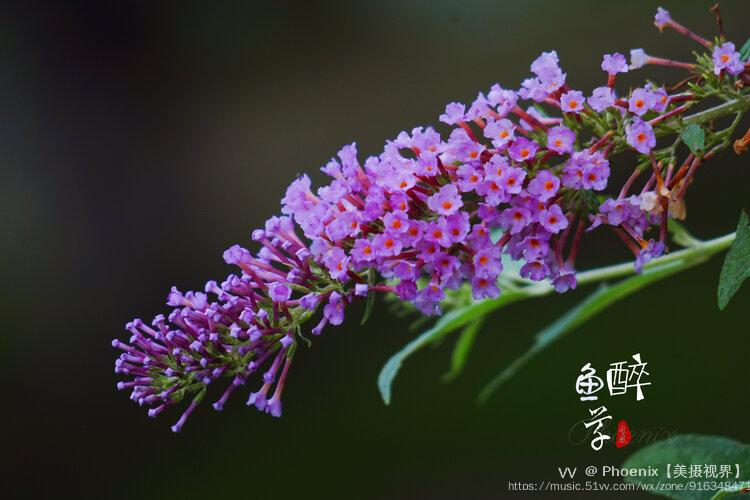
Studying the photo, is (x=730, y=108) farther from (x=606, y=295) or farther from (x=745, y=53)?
(x=606, y=295)

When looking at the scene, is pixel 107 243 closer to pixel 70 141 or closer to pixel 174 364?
pixel 70 141

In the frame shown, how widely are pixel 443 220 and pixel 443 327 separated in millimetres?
353

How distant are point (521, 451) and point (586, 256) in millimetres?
585

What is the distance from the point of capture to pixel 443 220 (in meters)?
0.64

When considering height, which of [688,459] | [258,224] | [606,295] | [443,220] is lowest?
[688,459]

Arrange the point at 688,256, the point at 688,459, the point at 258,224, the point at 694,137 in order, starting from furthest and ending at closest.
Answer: the point at 258,224, the point at 688,256, the point at 688,459, the point at 694,137

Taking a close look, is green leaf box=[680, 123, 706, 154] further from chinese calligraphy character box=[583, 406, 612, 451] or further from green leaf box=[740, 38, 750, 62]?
chinese calligraphy character box=[583, 406, 612, 451]

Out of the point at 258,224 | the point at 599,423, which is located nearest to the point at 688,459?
the point at 599,423

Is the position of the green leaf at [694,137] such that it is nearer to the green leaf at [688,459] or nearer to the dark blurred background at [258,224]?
the green leaf at [688,459]

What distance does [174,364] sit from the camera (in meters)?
0.68

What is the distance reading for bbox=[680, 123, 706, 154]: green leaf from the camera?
598mm

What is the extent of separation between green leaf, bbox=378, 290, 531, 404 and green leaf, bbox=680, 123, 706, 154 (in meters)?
0.38

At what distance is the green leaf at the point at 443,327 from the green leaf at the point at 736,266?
351 mm

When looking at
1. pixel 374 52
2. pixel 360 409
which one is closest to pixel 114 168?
pixel 374 52
